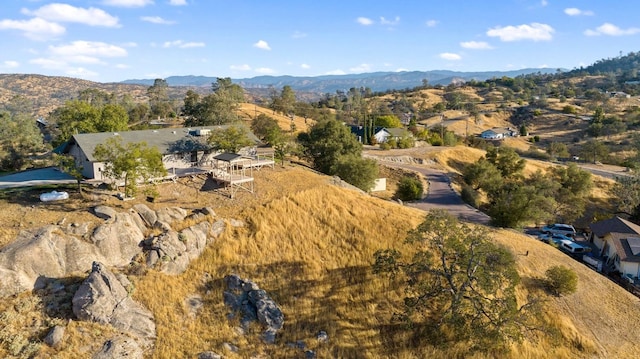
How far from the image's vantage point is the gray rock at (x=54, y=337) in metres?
18.4

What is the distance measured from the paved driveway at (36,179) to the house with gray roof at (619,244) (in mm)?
52706

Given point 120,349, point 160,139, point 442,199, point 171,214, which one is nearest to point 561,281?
point 442,199

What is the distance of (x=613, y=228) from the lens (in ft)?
145

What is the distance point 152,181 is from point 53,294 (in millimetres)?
14153

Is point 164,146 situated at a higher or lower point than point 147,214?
higher

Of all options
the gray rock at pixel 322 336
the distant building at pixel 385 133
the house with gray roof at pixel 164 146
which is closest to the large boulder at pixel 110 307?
the gray rock at pixel 322 336

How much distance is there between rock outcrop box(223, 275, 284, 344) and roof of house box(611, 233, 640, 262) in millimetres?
35894

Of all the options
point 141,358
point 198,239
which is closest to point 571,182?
point 198,239

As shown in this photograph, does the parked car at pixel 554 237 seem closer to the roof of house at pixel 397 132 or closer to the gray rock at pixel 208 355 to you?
the gray rock at pixel 208 355

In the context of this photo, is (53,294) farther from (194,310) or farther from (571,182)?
(571,182)

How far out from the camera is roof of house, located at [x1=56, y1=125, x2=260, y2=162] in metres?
37.4

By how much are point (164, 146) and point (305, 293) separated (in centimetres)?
2361

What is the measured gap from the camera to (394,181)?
62.2m

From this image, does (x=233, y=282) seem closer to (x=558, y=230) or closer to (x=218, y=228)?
(x=218, y=228)
